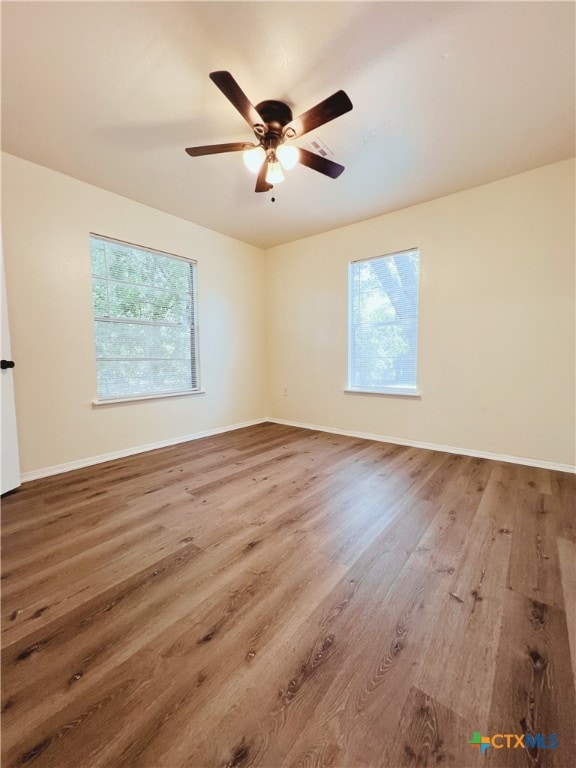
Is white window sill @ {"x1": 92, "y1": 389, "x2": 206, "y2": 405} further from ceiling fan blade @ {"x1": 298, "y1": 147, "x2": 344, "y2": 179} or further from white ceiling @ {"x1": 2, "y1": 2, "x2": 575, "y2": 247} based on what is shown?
ceiling fan blade @ {"x1": 298, "y1": 147, "x2": 344, "y2": 179}

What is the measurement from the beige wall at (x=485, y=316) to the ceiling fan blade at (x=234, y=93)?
7.44 feet

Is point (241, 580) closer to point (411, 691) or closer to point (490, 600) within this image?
point (411, 691)

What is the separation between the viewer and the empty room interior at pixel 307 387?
928 millimetres

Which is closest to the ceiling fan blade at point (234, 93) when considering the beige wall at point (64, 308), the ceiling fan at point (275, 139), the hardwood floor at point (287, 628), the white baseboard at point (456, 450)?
the ceiling fan at point (275, 139)

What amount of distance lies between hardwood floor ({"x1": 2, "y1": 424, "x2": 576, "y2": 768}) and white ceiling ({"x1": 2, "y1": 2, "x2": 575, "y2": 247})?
272cm

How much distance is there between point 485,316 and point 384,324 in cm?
105

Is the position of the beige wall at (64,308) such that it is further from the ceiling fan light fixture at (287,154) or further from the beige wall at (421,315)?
the ceiling fan light fixture at (287,154)

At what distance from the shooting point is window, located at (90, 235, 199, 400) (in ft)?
10.1

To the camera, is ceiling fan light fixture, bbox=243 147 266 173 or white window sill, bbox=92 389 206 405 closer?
ceiling fan light fixture, bbox=243 147 266 173

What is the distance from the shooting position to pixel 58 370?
109 inches

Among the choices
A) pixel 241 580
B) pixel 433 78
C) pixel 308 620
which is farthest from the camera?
pixel 433 78

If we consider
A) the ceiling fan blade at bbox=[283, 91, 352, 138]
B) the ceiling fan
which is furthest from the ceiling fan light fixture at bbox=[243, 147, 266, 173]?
the ceiling fan blade at bbox=[283, 91, 352, 138]

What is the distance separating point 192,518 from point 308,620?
3.42 feet

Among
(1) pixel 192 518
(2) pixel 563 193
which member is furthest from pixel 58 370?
(2) pixel 563 193
